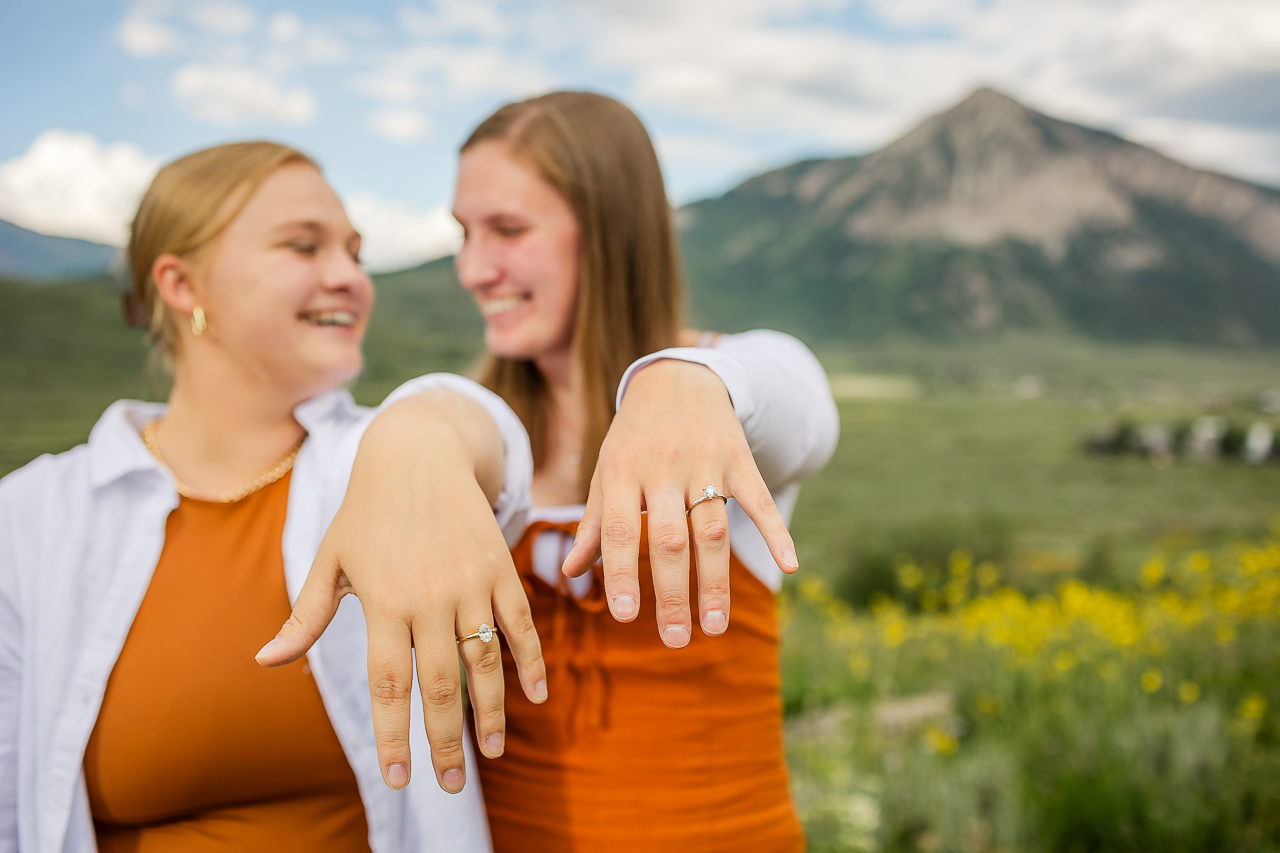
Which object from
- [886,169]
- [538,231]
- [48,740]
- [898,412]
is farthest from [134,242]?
[886,169]

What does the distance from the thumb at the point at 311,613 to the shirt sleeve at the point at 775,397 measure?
34 cm

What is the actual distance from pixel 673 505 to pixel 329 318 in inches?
35.8

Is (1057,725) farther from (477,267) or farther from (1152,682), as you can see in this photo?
(477,267)

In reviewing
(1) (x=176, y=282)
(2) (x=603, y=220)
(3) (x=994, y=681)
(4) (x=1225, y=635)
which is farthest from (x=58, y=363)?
(4) (x=1225, y=635)

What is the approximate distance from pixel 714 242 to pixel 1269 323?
5703 centimetres

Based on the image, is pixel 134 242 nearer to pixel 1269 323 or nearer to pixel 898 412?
pixel 898 412

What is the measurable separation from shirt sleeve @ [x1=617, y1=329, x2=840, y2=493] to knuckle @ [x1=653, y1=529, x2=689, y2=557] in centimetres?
24

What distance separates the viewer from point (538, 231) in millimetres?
1415

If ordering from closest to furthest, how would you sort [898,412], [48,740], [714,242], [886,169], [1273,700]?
[48,740] < [1273,700] < [898,412] < [714,242] < [886,169]

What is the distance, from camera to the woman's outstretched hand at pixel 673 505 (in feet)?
2.03

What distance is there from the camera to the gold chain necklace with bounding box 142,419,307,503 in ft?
4.12

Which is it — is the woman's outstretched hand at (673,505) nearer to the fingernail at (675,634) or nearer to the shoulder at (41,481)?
the fingernail at (675,634)

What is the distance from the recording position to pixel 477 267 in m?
1.41

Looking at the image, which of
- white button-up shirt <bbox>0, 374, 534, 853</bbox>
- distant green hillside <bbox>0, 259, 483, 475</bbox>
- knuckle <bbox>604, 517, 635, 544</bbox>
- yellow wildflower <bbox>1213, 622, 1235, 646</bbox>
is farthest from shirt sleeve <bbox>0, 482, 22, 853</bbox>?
yellow wildflower <bbox>1213, 622, 1235, 646</bbox>
